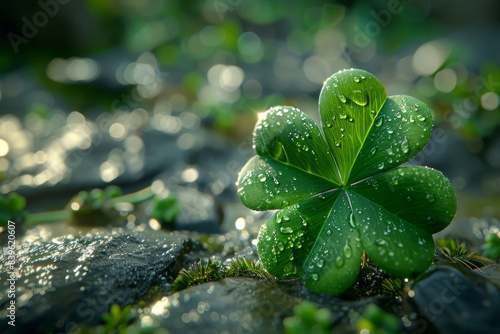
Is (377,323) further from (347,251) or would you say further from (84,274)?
(84,274)

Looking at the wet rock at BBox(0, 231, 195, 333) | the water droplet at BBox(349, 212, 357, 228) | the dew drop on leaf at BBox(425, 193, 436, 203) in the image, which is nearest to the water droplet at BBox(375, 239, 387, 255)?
the water droplet at BBox(349, 212, 357, 228)

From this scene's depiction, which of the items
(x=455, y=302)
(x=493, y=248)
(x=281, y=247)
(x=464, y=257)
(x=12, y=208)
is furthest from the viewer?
(x=12, y=208)

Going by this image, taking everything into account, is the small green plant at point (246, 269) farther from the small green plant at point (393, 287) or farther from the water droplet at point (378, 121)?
the water droplet at point (378, 121)

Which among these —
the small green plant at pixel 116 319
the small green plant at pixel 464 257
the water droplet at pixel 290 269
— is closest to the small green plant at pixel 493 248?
the small green plant at pixel 464 257

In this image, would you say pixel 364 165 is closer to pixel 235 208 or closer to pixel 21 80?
pixel 235 208

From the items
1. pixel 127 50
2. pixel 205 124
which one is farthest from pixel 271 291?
pixel 127 50

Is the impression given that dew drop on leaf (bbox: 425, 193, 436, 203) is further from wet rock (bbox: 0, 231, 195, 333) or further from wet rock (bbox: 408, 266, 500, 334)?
wet rock (bbox: 0, 231, 195, 333)

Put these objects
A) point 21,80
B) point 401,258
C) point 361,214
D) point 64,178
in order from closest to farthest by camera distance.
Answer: point 401,258
point 361,214
point 64,178
point 21,80

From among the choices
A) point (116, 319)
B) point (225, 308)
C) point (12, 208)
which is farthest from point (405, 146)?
point (12, 208)
